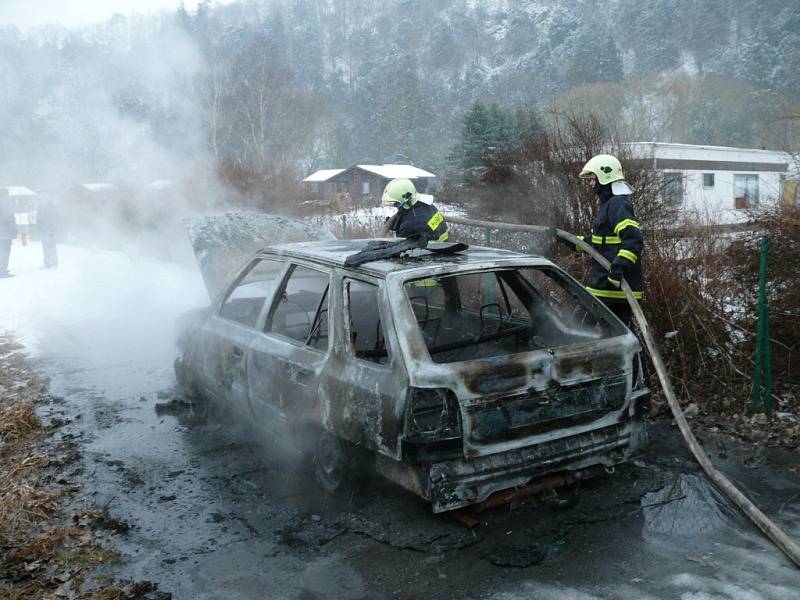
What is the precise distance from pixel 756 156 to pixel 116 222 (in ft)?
91.9

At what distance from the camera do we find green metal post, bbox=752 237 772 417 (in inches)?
212

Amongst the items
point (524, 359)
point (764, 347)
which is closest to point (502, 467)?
point (524, 359)

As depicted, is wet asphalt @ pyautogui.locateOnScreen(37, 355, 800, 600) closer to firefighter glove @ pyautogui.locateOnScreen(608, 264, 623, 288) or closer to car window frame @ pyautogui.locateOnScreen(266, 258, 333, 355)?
car window frame @ pyautogui.locateOnScreen(266, 258, 333, 355)

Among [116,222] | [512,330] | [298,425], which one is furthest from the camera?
[116,222]

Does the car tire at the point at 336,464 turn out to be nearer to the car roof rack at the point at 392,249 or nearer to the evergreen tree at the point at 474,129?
the car roof rack at the point at 392,249

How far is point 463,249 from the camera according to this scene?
4.77m

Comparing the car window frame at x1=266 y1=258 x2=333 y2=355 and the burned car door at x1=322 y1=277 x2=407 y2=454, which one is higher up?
the car window frame at x1=266 y1=258 x2=333 y2=355

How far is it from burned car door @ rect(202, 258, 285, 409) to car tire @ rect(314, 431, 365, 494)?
908 mm

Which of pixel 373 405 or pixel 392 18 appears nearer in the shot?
pixel 373 405

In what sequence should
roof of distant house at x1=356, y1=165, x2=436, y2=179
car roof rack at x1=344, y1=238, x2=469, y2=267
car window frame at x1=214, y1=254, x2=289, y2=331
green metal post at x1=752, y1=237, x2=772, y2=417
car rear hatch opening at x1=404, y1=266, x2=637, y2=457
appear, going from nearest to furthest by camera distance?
car rear hatch opening at x1=404, y1=266, x2=637, y2=457 → car roof rack at x1=344, y1=238, x2=469, y2=267 → car window frame at x1=214, y1=254, x2=289, y2=331 → green metal post at x1=752, y1=237, x2=772, y2=417 → roof of distant house at x1=356, y1=165, x2=436, y2=179

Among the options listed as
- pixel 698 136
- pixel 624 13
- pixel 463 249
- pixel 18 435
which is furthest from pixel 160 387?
pixel 624 13

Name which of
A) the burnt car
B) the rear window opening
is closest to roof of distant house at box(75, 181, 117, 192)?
the burnt car

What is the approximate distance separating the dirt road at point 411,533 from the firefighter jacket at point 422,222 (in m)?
2.59

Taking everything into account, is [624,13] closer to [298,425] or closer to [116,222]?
[116,222]
